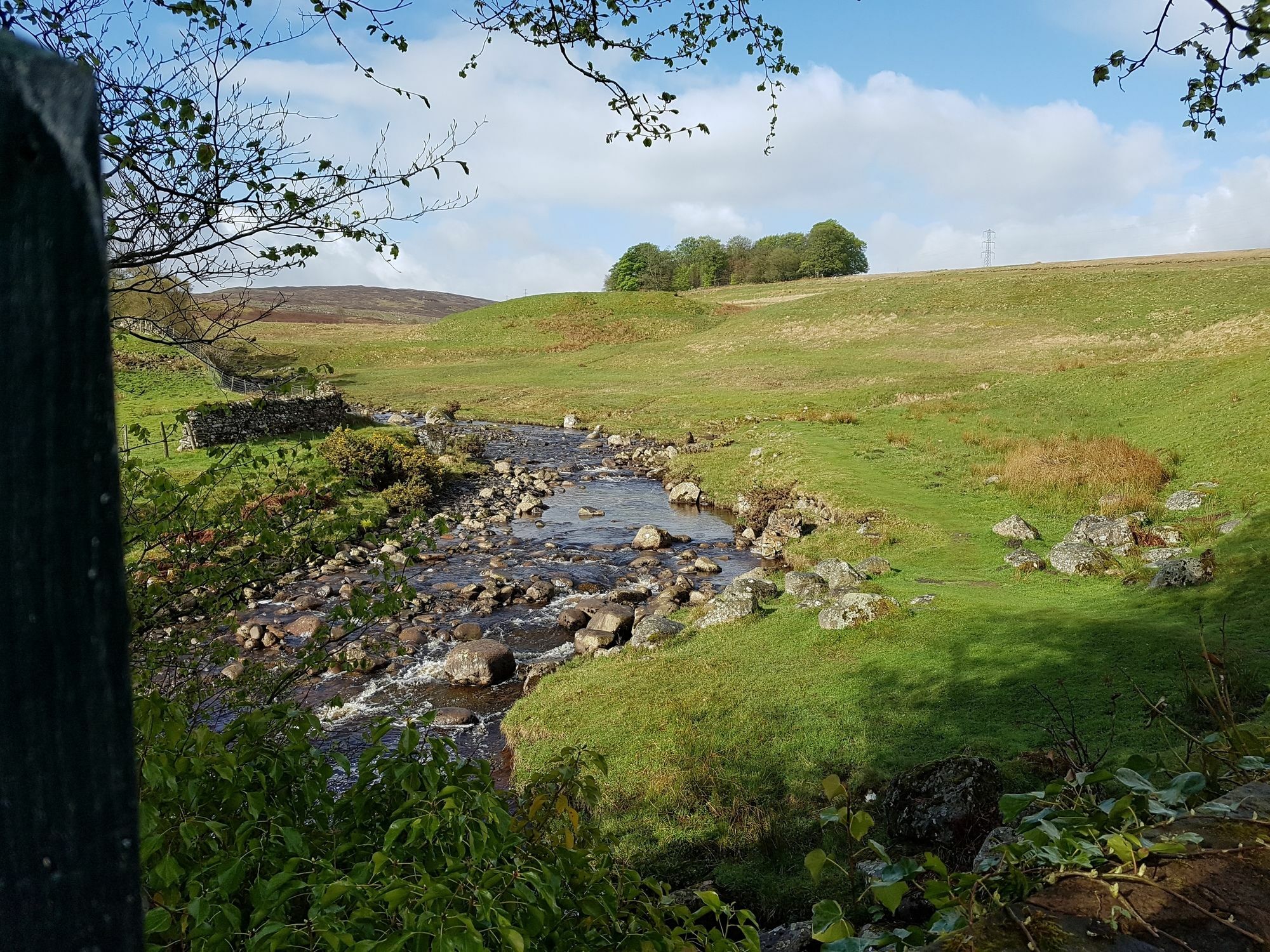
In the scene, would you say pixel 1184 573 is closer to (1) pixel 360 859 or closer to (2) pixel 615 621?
(2) pixel 615 621

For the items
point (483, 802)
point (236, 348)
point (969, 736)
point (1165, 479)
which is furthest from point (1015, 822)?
point (1165, 479)

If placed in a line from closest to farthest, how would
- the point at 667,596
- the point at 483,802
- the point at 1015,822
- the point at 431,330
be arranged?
the point at 483,802, the point at 1015,822, the point at 667,596, the point at 431,330

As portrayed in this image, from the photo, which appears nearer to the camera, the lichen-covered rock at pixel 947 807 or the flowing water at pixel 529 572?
the lichen-covered rock at pixel 947 807

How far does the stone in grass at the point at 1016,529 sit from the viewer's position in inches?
680

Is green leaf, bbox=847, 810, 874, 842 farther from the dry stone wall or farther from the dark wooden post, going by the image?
the dry stone wall

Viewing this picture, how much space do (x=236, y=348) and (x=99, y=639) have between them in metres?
7.16

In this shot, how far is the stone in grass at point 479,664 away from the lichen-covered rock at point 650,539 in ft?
23.9

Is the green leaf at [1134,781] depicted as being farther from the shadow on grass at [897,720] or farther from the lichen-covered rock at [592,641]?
the lichen-covered rock at [592,641]

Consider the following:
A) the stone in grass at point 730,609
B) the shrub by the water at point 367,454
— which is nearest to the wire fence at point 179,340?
the stone in grass at point 730,609

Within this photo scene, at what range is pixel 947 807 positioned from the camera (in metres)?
7.47

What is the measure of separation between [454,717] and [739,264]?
405 feet

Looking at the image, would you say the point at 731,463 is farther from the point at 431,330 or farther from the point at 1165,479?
the point at 431,330

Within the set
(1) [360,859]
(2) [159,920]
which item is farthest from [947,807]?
(2) [159,920]

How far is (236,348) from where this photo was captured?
711cm
